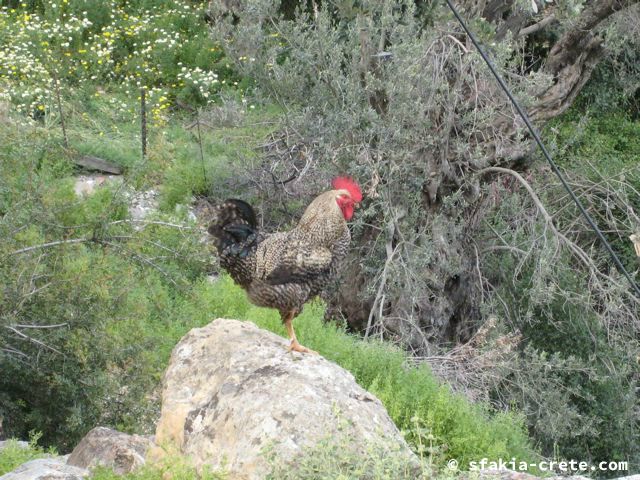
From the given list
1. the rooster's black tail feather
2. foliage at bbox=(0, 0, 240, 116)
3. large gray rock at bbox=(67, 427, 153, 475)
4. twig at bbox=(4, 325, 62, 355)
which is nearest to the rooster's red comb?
the rooster's black tail feather

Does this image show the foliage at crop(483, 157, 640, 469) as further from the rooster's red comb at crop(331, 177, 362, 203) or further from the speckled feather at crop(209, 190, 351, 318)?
the speckled feather at crop(209, 190, 351, 318)

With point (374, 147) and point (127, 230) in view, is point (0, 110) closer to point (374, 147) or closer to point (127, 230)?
point (127, 230)

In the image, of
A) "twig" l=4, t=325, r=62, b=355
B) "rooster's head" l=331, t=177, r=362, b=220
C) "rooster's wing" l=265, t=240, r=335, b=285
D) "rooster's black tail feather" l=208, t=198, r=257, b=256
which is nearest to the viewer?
"rooster's wing" l=265, t=240, r=335, b=285

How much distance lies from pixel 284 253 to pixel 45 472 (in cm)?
236

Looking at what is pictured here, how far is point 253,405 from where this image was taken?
589cm

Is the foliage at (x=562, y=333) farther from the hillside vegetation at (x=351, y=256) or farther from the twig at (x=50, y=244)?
the twig at (x=50, y=244)

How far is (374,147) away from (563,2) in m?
2.68

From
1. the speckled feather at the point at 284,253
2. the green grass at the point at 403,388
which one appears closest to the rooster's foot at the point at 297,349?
the speckled feather at the point at 284,253

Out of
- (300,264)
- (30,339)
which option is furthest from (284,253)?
(30,339)

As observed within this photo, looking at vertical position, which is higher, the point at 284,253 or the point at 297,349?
the point at 284,253

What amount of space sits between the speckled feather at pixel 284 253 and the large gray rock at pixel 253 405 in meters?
0.56

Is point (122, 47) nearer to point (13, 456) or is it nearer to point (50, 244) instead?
point (50, 244)

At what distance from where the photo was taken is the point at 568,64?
43.9ft

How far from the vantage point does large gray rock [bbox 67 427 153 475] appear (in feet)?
→ 20.9
